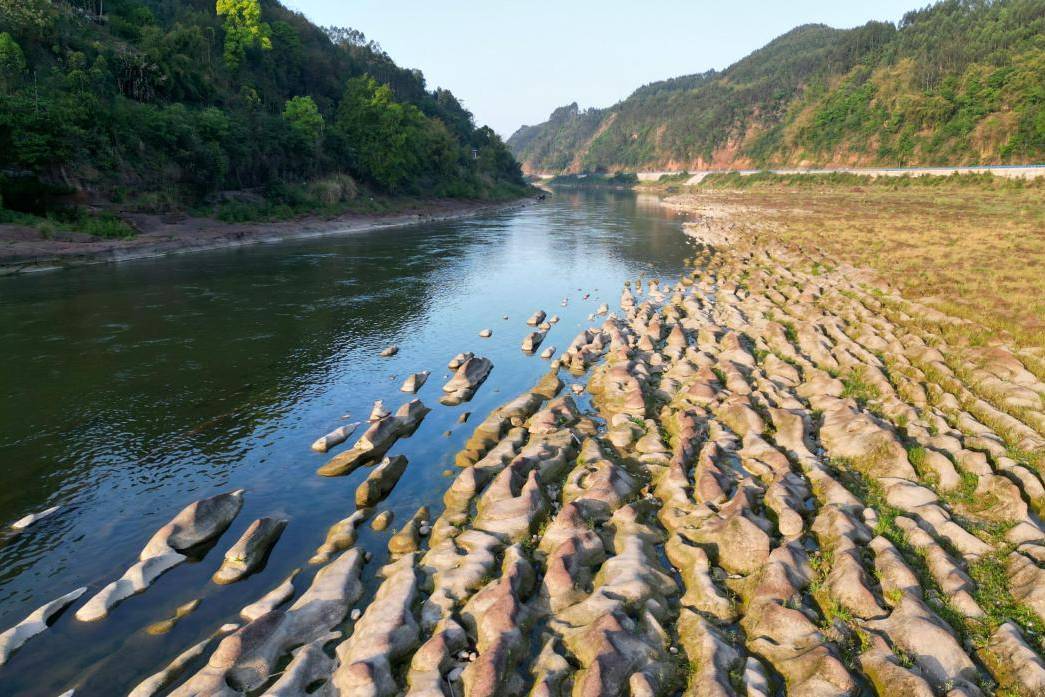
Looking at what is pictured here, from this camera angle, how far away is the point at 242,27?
272 feet

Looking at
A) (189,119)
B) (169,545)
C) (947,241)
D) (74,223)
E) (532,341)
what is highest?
(189,119)

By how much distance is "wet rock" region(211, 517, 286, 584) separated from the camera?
9.69 meters

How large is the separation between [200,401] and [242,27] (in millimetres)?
86694

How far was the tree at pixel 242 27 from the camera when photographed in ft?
265

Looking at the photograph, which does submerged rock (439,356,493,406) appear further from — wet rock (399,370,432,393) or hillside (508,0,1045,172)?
hillside (508,0,1045,172)

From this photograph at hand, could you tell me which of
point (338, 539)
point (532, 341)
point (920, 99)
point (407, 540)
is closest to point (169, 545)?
point (338, 539)

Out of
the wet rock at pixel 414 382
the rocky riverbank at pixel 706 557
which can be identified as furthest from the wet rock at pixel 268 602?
the wet rock at pixel 414 382

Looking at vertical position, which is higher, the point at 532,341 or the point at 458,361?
the point at 458,361

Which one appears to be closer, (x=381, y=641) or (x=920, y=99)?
(x=381, y=641)

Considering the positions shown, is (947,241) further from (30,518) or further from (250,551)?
(30,518)

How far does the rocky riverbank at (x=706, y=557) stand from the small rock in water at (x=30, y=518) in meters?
3.34

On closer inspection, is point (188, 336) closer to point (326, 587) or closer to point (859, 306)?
point (326, 587)

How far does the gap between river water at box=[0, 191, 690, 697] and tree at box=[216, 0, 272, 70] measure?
184 feet

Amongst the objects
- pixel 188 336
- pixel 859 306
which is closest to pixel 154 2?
pixel 188 336
